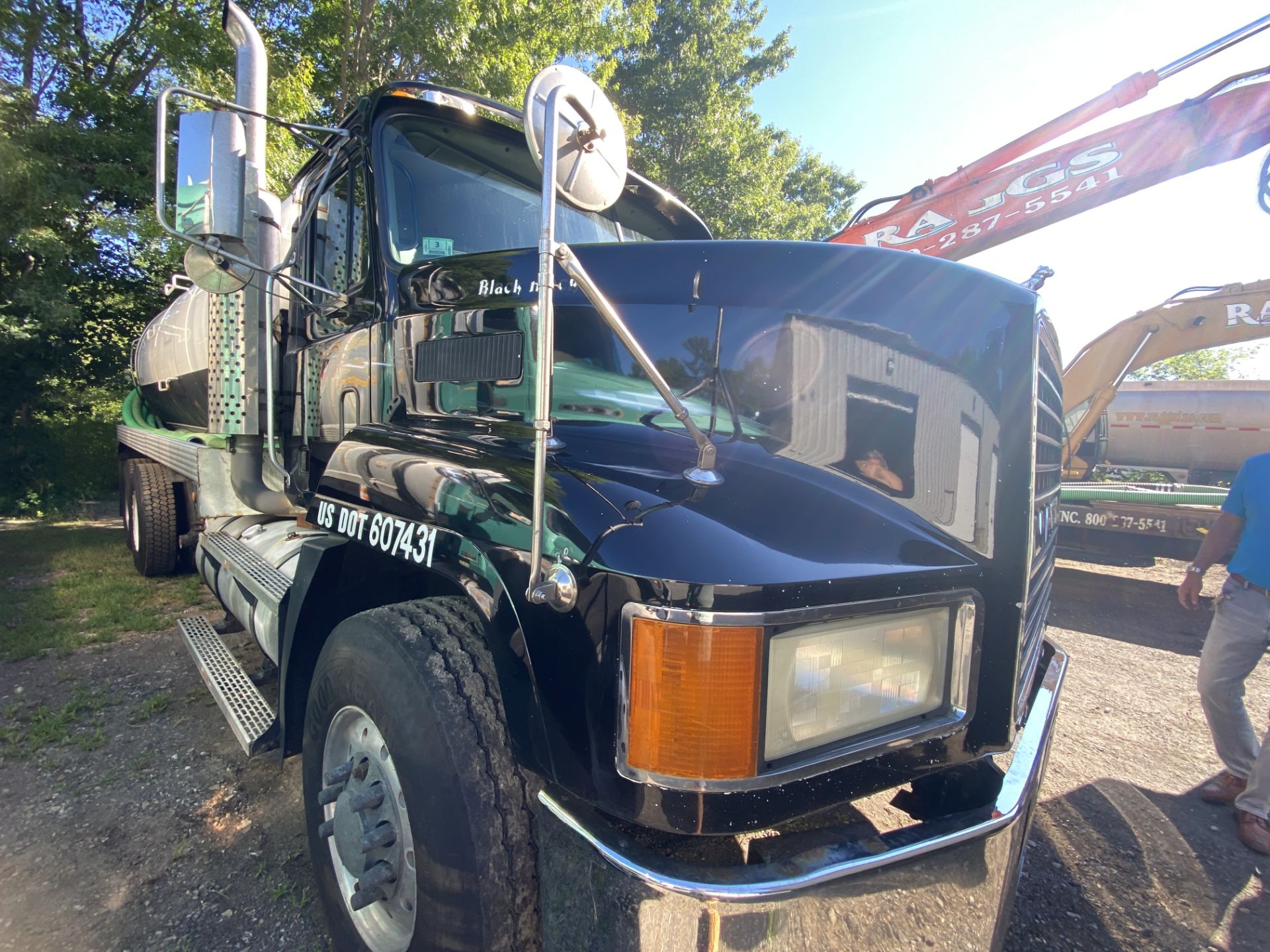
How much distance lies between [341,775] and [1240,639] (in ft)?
12.1

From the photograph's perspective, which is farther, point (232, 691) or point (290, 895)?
point (232, 691)

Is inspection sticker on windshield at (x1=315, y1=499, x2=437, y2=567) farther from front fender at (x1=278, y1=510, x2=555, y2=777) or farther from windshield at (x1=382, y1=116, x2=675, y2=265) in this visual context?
windshield at (x1=382, y1=116, x2=675, y2=265)

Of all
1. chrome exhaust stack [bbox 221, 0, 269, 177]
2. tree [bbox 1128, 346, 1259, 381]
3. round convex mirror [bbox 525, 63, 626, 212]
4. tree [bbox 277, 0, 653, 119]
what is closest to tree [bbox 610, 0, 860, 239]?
tree [bbox 277, 0, 653, 119]

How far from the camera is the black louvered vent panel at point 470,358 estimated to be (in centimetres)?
211

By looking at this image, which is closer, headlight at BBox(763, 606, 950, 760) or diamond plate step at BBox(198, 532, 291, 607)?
headlight at BBox(763, 606, 950, 760)

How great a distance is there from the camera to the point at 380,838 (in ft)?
5.40

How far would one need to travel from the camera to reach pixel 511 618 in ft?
4.75

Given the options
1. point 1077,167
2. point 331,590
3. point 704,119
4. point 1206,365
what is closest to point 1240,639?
point 331,590

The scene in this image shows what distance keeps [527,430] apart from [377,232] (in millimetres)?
1179

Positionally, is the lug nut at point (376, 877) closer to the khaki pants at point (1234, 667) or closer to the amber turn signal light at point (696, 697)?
the amber turn signal light at point (696, 697)

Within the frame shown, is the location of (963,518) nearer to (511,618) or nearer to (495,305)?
(511,618)

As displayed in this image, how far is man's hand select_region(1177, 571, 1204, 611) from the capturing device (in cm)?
348

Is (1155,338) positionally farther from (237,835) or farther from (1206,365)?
(1206,365)

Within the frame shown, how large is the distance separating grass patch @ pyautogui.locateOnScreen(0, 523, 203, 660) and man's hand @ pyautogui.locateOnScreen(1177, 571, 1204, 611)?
6332mm
